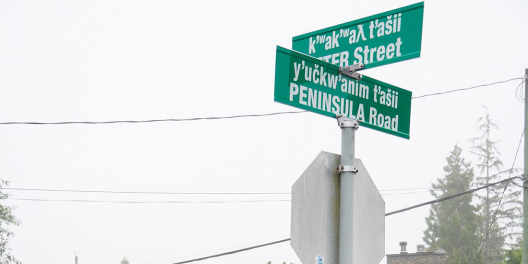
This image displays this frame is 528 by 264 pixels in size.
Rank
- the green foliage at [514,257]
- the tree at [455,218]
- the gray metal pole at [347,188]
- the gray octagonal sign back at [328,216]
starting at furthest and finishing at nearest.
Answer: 1. the tree at [455,218]
2. the green foliage at [514,257]
3. the gray metal pole at [347,188]
4. the gray octagonal sign back at [328,216]

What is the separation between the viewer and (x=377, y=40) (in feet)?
16.5

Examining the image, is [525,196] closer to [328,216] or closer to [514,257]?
[328,216]

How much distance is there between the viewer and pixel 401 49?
4.98m

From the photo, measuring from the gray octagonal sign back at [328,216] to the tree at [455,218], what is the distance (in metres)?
60.3

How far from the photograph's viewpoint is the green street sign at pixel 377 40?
196 inches

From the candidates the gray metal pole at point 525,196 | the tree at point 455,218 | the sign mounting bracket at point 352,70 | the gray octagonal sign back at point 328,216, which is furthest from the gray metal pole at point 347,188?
the tree at point 455,218

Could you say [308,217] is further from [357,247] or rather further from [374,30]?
[374,30]

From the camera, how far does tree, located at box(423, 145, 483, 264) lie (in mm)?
65062

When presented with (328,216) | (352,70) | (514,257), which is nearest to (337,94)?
(352,70)

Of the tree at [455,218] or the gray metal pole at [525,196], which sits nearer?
the gray metal pole at [525,196]

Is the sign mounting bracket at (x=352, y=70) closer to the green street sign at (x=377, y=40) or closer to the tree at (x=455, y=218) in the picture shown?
the green street sign at (x=377, y=40)

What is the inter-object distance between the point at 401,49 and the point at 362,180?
91cm

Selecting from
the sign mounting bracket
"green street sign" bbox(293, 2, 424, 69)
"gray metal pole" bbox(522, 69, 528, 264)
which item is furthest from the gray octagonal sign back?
"gray metal pole" bbox(522, 69, 528, 264)

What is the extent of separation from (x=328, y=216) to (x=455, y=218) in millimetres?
65666
